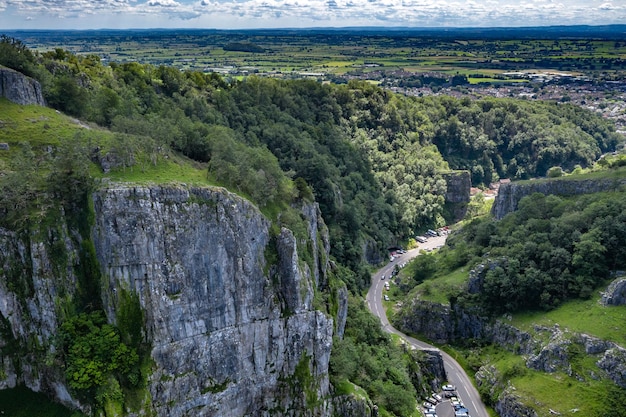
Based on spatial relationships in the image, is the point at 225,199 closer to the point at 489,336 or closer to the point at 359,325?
the point at 359,325

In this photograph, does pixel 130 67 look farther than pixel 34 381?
Yes

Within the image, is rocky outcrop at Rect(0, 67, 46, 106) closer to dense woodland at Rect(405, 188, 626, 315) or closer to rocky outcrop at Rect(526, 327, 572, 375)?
dense woodland at Rect(405, 188, 626, 315)

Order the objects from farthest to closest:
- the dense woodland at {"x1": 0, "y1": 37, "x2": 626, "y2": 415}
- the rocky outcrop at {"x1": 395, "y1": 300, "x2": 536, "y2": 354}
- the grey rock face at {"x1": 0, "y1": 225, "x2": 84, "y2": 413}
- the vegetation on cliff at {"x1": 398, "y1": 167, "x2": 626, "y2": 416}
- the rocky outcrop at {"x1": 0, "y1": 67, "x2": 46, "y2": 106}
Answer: the rocky outcrop at {"x1": 395, "y1": 300, "x2": 536, "y2": 354} < the vegetation on cliff at {"x1": 398, "y1": 167, "x2": 626, "y2": 416} < the rocky outcrop at {"x1": 0, "y1": 67, "x2": 46, "y2": 106} < the dense woodland at {"x1": 0, "y1": 37, "x2": 626, "y2": 415} < the grey rock face at {"x1": 0, "y1": 225, "x2": 84, "y2": 413}

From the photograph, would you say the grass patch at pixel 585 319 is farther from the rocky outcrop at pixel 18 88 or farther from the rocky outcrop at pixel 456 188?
the rocky outcrop at pixel 18 88

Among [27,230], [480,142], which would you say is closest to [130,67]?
[27,230]

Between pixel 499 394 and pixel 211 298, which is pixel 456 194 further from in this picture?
pixel 211 298

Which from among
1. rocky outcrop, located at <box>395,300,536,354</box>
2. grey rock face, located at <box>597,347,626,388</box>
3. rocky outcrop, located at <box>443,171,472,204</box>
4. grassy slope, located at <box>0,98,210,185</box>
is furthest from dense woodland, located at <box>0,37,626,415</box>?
grey rock face, located at <box>597,347,626,388</box>

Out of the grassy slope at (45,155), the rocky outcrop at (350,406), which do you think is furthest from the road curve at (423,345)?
the grassy slope at (45,155)

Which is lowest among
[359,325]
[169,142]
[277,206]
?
[359,325]
